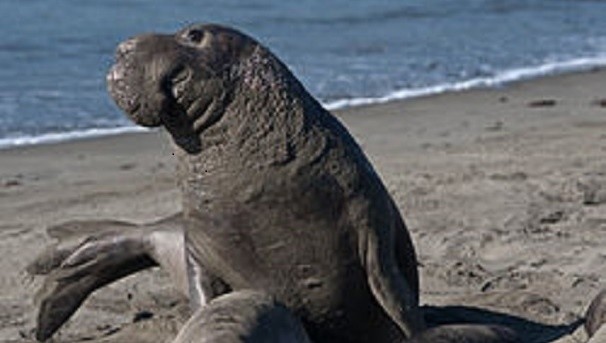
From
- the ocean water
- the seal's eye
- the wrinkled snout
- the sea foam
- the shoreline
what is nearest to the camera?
the wrinkled snout

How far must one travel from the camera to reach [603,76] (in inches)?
622

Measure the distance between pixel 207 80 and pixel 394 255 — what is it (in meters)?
0.87

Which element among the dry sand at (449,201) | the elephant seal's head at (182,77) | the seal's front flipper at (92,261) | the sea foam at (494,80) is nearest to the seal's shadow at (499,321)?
the dry sand at (449,201)

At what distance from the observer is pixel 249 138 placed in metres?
4.75

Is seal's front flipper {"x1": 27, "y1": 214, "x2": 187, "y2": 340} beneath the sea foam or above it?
above

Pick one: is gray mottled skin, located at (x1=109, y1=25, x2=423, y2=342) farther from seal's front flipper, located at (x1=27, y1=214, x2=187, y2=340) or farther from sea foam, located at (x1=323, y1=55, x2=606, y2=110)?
sea foam, located at (x1=323, y1=55, x2=606, y2=110)

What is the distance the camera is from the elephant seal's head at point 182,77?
4547mm

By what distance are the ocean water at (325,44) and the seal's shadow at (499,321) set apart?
6.34 m

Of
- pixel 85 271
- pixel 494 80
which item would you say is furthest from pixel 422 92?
pixel 85 271

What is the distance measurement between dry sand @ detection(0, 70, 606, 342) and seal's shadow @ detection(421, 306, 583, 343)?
0.04 ft

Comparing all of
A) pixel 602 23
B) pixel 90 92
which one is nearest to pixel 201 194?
pixel 90 92

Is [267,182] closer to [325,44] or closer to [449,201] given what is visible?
[449,201]

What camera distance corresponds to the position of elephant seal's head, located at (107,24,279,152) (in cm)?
455

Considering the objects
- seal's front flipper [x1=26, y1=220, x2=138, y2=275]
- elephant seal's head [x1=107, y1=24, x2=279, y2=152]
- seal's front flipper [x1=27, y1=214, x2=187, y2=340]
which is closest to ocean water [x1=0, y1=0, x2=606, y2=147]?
seal's front flipper [x1=26, y1=220, x2=138, y2=275]
